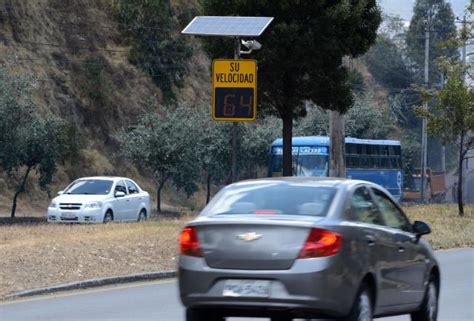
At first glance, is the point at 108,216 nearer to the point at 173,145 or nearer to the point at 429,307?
the point at 173,145

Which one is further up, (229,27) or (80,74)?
(80,74)

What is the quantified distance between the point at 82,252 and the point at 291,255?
31.5 ft

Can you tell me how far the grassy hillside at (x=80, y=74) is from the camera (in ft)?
168

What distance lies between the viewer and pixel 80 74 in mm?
55438

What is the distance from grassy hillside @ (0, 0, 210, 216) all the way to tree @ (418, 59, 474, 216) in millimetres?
18221

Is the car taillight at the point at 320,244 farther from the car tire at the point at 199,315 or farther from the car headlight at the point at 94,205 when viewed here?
the car headlight at the point at 94,205

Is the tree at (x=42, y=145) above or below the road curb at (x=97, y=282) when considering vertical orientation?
above

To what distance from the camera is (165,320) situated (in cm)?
1288

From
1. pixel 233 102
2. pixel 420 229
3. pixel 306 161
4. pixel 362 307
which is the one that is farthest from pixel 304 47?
pixel 306 161

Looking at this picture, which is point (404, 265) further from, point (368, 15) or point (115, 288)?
point (368, 15)

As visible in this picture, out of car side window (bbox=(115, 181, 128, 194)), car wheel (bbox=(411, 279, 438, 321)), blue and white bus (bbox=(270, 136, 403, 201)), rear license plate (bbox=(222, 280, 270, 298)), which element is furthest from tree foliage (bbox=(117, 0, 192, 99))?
rear license plate (bbox=(222, 280, 270, 298))

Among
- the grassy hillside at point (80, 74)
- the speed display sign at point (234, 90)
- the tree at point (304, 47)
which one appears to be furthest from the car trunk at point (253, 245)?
the grassy hillside at point (80, 74)

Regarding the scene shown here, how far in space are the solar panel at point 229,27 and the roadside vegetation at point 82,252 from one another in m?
4.27

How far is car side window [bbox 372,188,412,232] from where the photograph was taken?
441 inches
